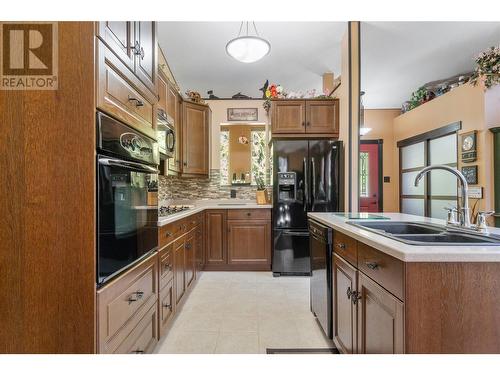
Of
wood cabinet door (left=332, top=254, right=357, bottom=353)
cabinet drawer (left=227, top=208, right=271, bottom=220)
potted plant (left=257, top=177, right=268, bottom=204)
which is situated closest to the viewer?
wood cabinet door (left=332, top=254, right=357, bottom=353)

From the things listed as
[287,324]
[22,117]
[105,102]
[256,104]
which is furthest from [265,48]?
[287,324]

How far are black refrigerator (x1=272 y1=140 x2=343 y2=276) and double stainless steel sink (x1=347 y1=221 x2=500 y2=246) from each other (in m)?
1.69

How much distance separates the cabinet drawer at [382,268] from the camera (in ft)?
3.15

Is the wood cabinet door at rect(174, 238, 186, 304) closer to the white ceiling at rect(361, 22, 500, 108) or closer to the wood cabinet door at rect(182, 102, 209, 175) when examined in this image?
the wood cabinet door at rect(182, 102, 209, 175)

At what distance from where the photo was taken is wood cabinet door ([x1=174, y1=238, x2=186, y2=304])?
2281 millimetres

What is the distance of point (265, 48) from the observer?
2.78 meters

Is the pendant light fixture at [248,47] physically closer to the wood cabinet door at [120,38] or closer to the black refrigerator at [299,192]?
the black refrigerator at [299,192]

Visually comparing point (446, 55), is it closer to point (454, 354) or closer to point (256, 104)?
point (256, 104)

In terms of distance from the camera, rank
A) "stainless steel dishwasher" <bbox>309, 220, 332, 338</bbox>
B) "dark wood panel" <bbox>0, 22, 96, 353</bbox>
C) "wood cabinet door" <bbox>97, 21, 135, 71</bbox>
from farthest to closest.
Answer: "stainless steel dishwasher" <bbox>309, 220, 332, 338</bbox>, "wood cabinet door" <bbox>97, 21, 135, 71</bbox>, "dark wood panel" <bbox>0, 22, 96, 353</bbox>

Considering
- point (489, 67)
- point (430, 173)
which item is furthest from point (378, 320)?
point (430, 173)

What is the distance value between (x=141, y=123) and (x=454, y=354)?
1740mm

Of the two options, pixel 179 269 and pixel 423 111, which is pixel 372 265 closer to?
pixel 179 269

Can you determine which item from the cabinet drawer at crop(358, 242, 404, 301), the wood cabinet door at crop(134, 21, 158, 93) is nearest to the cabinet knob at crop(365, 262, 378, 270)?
the cabinet drawer at crop(358, 242, 404, 301)

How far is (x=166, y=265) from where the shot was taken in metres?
2.02
